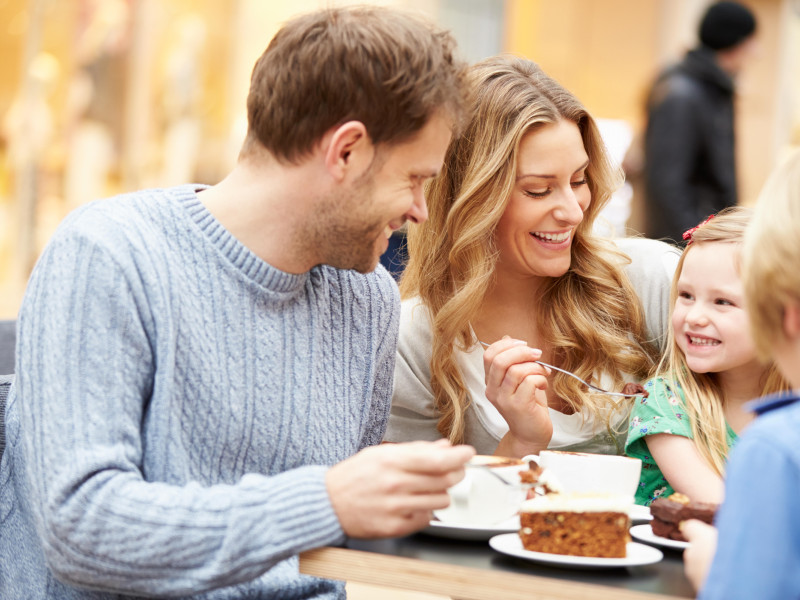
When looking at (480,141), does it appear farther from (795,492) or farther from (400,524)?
(795,492)

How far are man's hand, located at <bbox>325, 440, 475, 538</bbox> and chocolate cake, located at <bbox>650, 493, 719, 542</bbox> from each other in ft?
1.01

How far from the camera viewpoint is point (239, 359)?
4.94 ft

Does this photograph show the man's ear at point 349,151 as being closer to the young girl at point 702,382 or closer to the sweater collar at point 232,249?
the sweater collar at point 232,249

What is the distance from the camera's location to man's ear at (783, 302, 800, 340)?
3.65ft

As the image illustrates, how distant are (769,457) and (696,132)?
3.65 meters

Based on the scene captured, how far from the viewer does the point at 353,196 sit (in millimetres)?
1515

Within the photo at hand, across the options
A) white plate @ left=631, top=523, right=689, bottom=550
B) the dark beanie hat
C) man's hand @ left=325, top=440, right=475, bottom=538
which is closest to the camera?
man's hand @ left=325, top=440, right=475, bottom=538

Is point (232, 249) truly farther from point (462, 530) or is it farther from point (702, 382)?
point (702, 382)

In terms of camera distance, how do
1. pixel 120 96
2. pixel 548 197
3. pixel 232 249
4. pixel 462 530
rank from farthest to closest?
pixel 120 96, pixel 548 197, pixel 232 249, pixel 462 530

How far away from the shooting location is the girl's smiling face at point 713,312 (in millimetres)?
1888

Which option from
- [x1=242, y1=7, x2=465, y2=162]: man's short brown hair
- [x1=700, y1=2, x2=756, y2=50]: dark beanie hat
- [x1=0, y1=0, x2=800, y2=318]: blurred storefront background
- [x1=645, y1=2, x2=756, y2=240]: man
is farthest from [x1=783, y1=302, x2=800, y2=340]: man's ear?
[x1=700, y1=2, x2=756, y2=50]: dark beanie hat

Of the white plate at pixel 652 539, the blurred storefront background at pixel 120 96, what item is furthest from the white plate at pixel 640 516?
the blurred storefront background at pixel 120 96

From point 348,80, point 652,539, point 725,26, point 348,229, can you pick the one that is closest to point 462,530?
point 652,539

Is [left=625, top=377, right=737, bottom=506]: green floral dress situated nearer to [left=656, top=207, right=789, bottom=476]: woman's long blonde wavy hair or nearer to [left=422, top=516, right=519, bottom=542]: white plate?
[left=656, top=207, right=789, bottom=476]: woman's long blonde wavy hair
